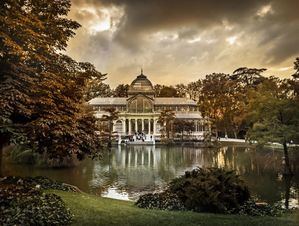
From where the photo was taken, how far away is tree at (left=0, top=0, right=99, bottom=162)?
314 inches

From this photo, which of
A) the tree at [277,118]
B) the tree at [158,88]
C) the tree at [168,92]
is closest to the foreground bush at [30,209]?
the tree at [277,118]

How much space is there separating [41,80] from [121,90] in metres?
73.1

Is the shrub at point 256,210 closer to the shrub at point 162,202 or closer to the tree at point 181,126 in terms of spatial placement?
the shrub at point 162,202

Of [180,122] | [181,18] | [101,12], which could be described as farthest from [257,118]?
[180,122]

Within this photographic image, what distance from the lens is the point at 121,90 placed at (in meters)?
82.0

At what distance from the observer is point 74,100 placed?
35.3ft

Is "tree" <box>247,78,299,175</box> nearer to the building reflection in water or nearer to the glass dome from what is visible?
the building reflection in water

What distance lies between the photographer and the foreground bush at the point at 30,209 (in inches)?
261

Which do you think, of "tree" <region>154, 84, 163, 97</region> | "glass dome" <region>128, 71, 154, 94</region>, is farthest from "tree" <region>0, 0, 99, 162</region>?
"tree" <region>154, 84, 163, 97</region>

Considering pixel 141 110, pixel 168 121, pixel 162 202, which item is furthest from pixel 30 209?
pixel 141 110

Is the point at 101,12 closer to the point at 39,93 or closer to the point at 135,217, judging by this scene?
the point at 39,93

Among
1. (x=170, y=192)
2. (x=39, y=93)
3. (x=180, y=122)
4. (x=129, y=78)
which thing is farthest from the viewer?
(x=129, y=78)

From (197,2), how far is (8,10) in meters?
7.34

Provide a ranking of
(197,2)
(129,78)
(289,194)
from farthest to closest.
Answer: (129,78) < (289,194) < (197,2)
